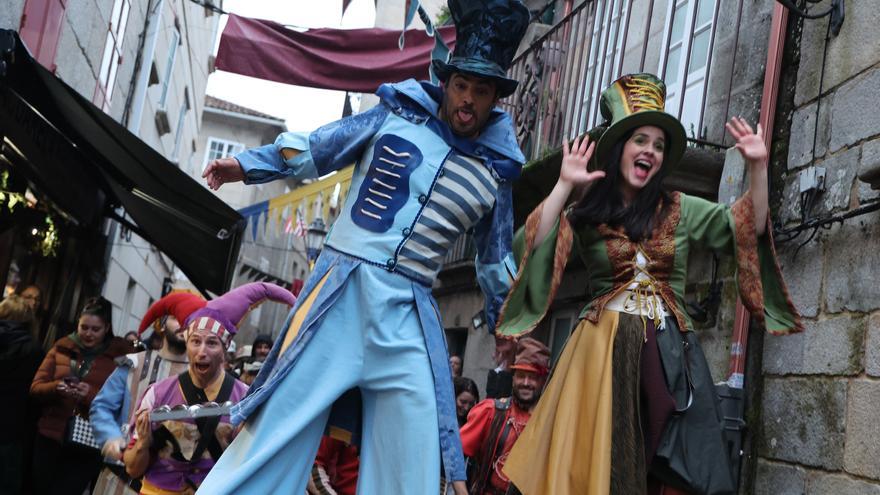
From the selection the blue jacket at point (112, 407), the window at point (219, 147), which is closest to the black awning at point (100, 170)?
the blue jacket at point (112, 407)

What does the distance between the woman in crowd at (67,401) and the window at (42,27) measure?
2335mm

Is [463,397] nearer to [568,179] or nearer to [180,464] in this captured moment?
[180,464]

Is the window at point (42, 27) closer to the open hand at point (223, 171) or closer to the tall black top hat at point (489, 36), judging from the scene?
the open hand at point (223, 171)

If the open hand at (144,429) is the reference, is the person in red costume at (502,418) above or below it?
above

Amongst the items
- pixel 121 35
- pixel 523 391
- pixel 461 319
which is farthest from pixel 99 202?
pixel 523 391

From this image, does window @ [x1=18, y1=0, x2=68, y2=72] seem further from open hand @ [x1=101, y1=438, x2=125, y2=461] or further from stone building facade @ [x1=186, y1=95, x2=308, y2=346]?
stone building facade @ [x1=186, y1=95, x2=308, y2=346]

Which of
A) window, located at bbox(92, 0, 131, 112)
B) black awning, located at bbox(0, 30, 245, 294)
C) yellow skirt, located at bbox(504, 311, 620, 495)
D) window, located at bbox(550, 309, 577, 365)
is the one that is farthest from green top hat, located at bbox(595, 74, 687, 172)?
window, located at bbox(92, 0, 131, 112)

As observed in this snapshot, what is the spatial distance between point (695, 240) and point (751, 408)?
1.61 m

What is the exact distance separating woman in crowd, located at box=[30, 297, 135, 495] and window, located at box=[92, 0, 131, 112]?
508 cm

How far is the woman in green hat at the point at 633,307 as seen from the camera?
3.48 metres

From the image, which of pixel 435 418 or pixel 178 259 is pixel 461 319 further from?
pixel 435 418

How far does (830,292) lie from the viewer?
14.9 ft

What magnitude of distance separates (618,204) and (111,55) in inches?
400

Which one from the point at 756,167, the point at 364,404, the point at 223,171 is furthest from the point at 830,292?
the point at 223,171
